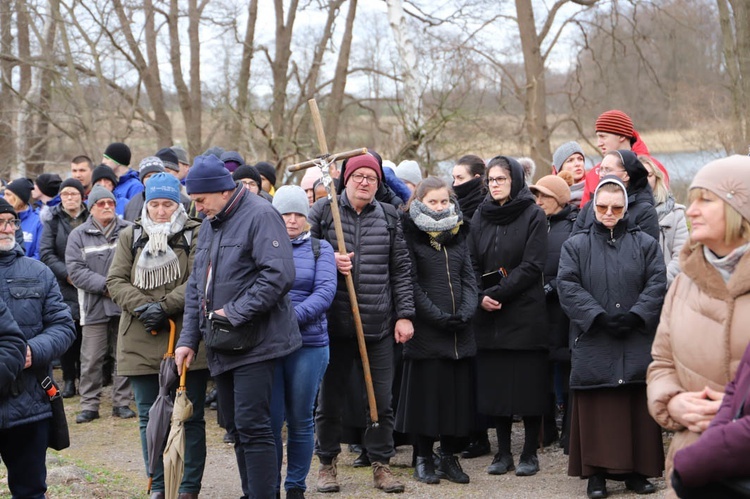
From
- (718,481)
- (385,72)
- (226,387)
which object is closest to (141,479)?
(226,387)

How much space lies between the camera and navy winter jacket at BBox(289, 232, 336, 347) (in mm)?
5961

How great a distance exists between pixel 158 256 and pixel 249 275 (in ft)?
4.23

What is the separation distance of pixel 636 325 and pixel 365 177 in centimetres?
204

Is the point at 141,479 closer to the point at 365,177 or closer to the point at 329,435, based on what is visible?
the point at 329,435

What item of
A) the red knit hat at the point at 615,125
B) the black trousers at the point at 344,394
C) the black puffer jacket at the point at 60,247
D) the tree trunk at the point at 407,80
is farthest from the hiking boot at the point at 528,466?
the tree trunk at the point at 407,80

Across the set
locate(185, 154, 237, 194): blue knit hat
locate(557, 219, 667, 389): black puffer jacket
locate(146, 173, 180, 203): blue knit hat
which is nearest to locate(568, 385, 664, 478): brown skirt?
locate(557, 219, 667, 389): black puffer jacket

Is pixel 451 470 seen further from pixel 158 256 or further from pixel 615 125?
pixel 615 125

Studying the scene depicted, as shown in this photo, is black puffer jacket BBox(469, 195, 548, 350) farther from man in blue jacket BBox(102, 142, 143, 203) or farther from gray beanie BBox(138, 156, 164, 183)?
man in blue jacket BBox(102, 142, 143, 203)

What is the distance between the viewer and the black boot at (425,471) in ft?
22.2

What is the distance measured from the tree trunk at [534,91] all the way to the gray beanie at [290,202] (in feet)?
38.6

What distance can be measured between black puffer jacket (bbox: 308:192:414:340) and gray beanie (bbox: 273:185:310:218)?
42 cm

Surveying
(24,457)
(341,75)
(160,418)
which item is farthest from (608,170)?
(341,75)

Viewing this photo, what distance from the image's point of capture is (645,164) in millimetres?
7035

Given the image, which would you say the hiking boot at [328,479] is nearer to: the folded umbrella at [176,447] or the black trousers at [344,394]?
the black trousers at [344,394]
